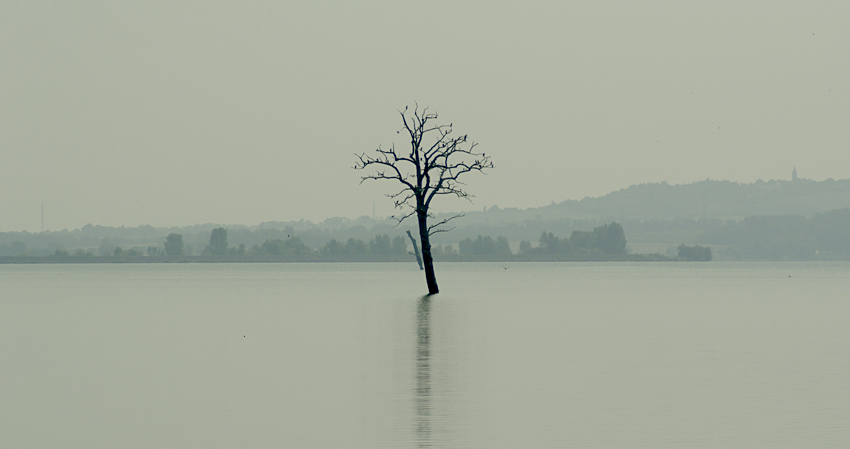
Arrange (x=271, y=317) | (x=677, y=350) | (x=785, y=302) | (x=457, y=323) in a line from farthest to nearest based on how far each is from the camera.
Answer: (x=785, y=302), (x=271, y=317), (x=457, y=323), (x=677, y=350)

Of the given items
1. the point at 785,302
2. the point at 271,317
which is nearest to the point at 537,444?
the point at 271,317

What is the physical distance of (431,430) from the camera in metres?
17.2

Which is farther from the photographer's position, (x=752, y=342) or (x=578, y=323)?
(x=578, y=323)

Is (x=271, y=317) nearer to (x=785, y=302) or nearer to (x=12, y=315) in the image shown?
(x=12, y=315)

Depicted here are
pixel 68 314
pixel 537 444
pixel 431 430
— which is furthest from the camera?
pixel 68 314

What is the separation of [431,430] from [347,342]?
17.6 m

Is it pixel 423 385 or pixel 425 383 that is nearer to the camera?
pixel 423 385

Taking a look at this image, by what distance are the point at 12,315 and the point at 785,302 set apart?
150 feet

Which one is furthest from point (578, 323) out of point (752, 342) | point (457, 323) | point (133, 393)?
point (133, 393)

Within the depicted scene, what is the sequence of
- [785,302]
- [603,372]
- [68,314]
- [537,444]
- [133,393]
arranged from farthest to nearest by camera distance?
[785,302] < [68,314] < [603,372] < [133,393] < [537,444]

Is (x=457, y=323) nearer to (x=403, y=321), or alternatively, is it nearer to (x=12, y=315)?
(x=403, y=321)

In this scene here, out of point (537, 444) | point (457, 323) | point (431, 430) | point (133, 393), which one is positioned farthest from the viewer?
point (457, 323)

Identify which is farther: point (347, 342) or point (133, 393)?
point (347, 342)

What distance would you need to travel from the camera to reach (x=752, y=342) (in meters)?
34.6
